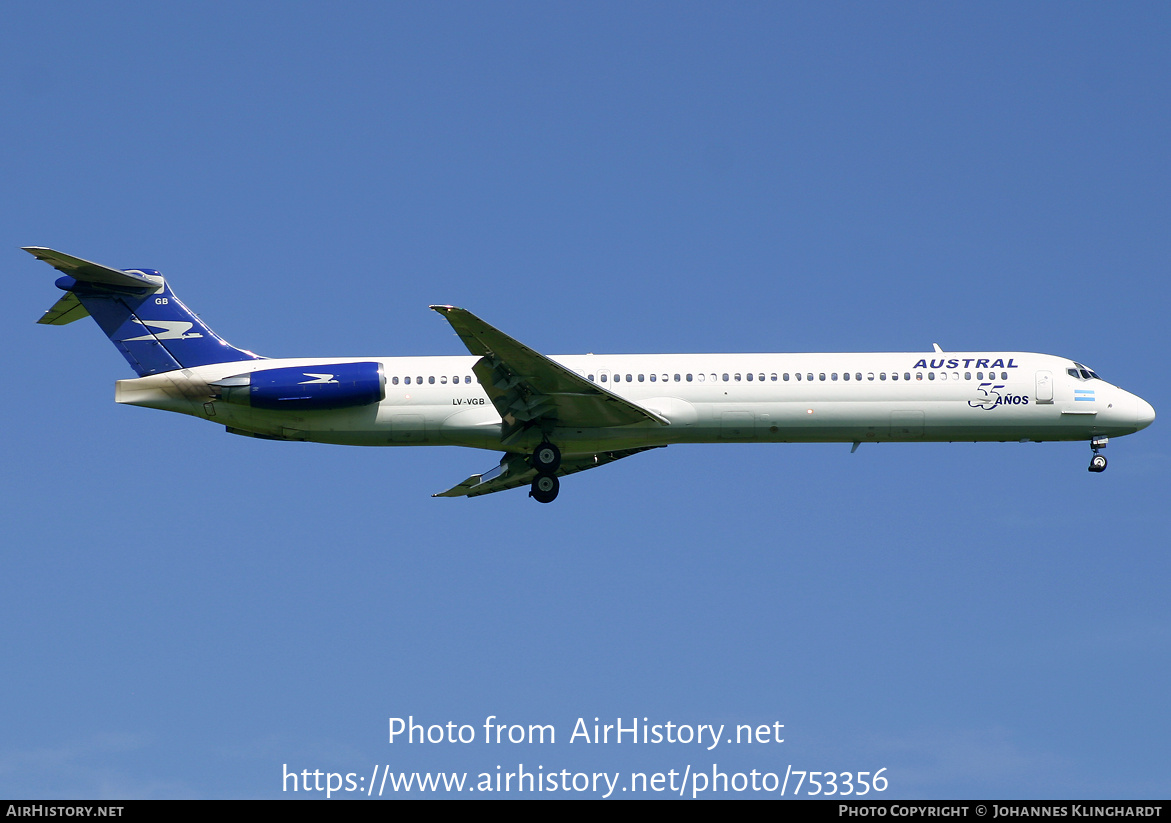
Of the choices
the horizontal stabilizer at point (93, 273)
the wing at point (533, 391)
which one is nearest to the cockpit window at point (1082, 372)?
the wing at point (533, 391)

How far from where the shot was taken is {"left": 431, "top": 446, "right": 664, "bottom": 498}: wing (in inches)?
1436

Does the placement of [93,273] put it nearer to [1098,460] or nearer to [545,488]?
[545,488]

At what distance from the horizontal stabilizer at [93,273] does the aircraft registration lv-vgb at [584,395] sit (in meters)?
0.04

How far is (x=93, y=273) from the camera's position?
3334cm

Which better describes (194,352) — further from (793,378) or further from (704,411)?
(793,378)

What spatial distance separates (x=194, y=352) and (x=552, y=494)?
31.8ft

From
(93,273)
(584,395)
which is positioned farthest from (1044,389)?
(93,273)

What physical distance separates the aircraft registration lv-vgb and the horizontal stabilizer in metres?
0.04

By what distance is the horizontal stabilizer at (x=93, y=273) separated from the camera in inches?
1270

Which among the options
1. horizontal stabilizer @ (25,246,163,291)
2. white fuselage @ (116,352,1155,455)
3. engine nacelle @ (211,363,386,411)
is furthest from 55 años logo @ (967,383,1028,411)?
horizontal stabilizer @ (25,246,163,291)

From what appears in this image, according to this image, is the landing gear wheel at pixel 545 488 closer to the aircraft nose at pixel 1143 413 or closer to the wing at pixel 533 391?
the wing at pixel 533 391

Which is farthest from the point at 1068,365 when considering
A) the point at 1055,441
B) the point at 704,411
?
the point at 704,411

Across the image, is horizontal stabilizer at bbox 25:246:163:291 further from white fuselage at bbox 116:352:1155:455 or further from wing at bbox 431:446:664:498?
wing at bbox 431:446:664:498

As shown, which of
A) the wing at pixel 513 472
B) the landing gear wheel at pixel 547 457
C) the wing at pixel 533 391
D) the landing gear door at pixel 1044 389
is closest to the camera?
the wing at pixel 533 391
